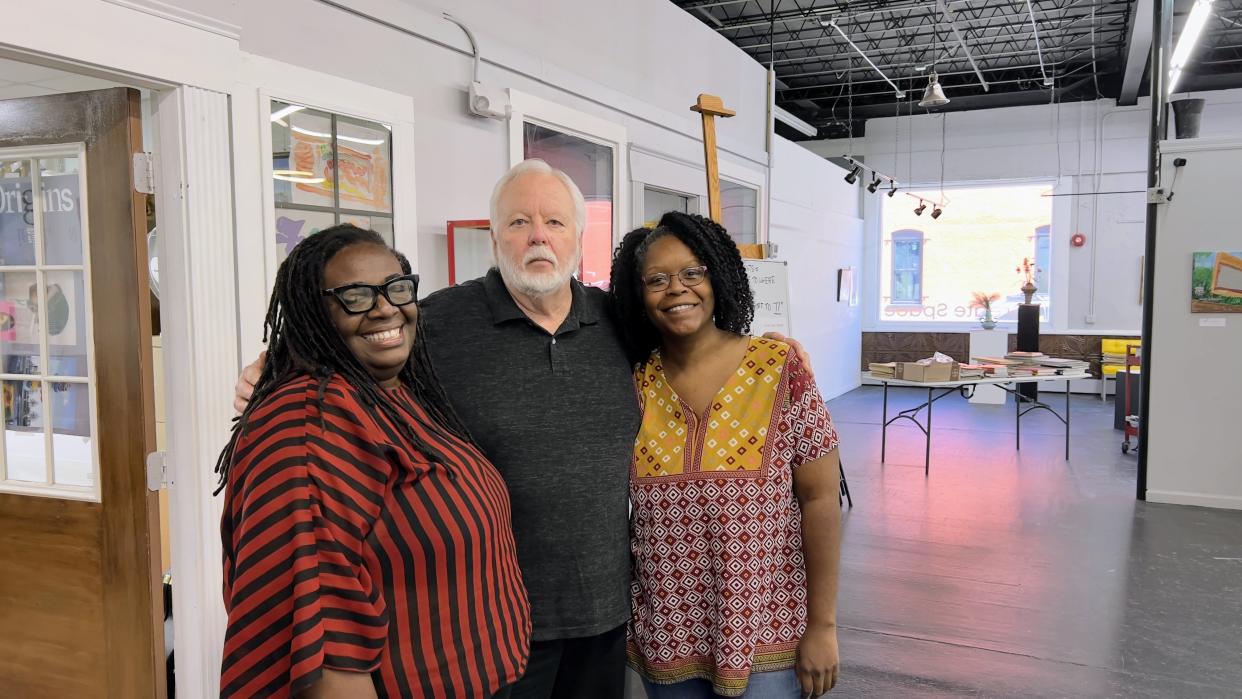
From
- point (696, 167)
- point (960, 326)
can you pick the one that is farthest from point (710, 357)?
point (960, 326)

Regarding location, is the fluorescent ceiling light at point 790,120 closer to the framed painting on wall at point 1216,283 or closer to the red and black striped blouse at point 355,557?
the framed painting on wall at point 1216,283

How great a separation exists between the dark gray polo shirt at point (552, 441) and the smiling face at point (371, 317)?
0.28 metres

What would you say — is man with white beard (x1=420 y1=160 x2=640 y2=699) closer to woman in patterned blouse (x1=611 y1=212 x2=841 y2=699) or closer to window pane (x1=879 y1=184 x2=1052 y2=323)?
woman in patterned blouse (x1=611 y1=212 x2=841 y2=699)

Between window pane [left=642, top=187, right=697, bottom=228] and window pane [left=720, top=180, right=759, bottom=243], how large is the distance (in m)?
0.94

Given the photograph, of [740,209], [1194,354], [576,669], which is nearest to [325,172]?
[576,669]

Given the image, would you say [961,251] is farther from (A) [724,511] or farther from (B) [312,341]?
(B) [312,341]

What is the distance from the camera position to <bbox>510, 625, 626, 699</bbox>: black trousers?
1.51m

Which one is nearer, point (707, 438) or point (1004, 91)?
point (707, 438)

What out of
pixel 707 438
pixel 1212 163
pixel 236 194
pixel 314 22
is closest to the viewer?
pixel 707 438

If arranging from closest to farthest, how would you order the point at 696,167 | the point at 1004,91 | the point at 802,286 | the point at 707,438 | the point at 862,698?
the point at 707,438, the point at 862,698, the point at 696,167, the point at 802,286, the point at 1004,91

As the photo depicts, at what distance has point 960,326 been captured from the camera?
41.7 ft

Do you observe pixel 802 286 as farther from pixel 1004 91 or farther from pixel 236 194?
pixel 236 194

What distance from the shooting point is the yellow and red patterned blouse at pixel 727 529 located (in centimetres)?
146

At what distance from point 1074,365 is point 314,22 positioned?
717cm
